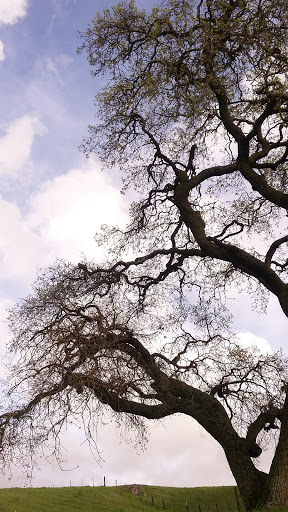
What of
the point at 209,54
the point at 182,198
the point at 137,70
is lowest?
the point at 182,198

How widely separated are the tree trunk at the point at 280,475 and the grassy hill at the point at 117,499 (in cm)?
2235

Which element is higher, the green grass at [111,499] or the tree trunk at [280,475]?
the green grass at [111,499]

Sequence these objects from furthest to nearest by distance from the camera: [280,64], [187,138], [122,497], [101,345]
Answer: [122,497], [187,138], [280,64], [101,345]

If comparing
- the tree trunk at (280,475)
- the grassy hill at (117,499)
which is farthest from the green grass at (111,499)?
the tree trunk at (280,475)

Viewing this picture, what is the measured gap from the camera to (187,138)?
53.9 feet

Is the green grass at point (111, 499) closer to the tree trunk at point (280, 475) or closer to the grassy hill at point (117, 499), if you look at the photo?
the grassy hill at point (117, 499)

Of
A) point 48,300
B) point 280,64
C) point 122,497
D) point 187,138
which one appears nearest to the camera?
point 48,300

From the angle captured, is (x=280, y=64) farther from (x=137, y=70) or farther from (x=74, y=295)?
(x=74, y=295)

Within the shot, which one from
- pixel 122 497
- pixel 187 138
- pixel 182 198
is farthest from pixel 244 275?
pixel 122 497

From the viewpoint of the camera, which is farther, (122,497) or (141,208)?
(122,497)

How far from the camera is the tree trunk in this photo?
37.2ft

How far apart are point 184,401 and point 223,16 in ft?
36.0

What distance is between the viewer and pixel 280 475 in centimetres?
1158

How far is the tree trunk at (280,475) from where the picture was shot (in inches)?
446
